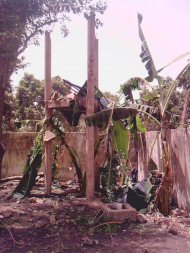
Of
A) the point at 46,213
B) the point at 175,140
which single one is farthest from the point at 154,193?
the point at 46,213

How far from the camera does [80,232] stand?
576 centimetres

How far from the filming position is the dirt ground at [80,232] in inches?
198

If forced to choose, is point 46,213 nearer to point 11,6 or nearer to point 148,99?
point 148,99

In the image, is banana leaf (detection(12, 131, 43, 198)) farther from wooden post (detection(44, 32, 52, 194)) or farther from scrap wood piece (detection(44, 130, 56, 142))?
scrap wood piece (detection(44, 130, 56, 142))

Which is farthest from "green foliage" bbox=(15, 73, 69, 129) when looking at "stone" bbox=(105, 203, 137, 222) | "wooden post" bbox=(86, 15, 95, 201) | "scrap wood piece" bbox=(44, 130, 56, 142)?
"stone" bbox=(105, 203, 137, 222)

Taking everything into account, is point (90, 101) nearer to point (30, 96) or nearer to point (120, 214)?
point (120, 214)

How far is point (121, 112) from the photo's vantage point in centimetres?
695

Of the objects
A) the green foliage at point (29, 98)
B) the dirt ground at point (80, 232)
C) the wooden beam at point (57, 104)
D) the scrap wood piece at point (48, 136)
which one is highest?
the green foliage at point (29, 98)

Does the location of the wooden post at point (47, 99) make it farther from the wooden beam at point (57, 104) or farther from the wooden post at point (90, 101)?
the wooden post at point (90, 101)

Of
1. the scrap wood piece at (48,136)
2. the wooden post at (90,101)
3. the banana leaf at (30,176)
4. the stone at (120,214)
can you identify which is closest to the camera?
the stone at (120,214)

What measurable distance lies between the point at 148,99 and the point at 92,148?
1.71 meters

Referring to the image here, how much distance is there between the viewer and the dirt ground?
5031 millimetres

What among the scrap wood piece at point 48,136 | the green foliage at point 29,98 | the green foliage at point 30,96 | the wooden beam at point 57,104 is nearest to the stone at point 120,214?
the scrap wood piece at point 48,136

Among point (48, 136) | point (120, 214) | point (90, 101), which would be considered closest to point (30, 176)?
point (48, 136)
